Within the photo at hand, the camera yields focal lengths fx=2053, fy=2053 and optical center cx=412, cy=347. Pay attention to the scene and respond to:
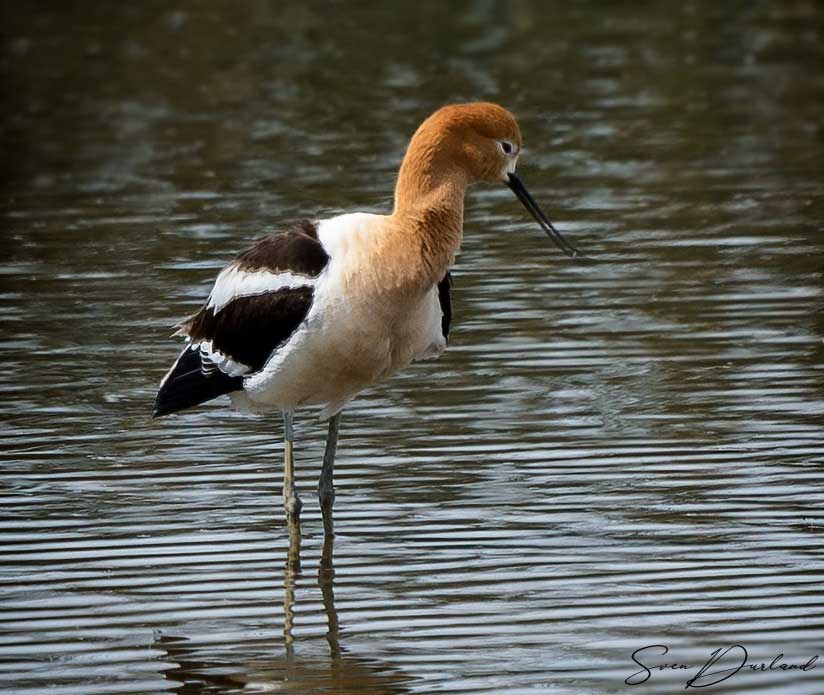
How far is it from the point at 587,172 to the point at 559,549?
8873 mm

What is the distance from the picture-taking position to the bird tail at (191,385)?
923 centimetres

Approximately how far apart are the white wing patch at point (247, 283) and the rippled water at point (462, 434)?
2.95 ft

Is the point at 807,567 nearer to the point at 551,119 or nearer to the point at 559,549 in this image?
the point at 559,549

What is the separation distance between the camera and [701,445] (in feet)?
32.3

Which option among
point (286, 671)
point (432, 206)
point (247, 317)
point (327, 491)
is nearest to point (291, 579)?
point (327, 491)

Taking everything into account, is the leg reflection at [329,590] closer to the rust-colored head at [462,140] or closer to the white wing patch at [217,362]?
the white wing patch at [217,362]

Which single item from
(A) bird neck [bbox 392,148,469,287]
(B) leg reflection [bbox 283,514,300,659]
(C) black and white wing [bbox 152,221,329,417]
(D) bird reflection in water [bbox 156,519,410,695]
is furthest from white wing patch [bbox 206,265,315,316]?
(D) bird reflection in water [bbox 156,519,410,695]

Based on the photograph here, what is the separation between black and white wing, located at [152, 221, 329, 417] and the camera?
344 inches

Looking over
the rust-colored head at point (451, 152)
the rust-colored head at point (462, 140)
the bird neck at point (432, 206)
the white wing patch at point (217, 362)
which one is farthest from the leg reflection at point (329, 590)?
the rust-colored head at point (462, 140)

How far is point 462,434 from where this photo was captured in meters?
10.2

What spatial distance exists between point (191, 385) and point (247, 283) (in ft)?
2.02

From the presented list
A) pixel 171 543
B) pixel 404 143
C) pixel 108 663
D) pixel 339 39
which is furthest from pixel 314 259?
pixel 339 39

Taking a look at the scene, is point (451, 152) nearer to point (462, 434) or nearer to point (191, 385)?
point (191, 385)

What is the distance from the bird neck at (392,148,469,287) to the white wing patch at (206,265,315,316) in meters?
0.49
